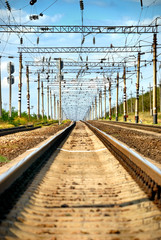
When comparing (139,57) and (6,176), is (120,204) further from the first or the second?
(139,57)

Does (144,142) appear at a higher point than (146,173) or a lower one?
lower

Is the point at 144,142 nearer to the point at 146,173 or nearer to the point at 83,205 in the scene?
the point at 146,173

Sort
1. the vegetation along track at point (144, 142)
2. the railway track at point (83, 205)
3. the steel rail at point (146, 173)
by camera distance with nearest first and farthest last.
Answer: the railway track at point (83, 205)
the steel rail at point (146, 173)
the vegetation along track at point (144, 142)

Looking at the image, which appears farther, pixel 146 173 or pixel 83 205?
pixel 146 173

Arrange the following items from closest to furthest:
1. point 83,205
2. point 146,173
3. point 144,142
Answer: point 83,205 < point 146,173 < point 144,142

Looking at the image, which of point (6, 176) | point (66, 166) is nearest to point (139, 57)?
point (66, 166)

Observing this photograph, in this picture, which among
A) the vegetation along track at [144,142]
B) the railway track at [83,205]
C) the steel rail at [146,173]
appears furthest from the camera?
the vegetation along track at [144,142]

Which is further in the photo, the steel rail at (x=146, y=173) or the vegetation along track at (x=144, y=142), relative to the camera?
the vegetation along track at (x=144, y=142)

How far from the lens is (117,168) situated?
708 centimetres

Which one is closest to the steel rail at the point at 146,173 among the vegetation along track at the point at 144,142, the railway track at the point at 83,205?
the railway track at the point at 83,205

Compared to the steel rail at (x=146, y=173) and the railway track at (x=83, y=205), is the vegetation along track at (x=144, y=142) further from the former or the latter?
the railway track at (x=83, y=205)

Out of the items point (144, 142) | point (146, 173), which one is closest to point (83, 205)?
point (146, 173)

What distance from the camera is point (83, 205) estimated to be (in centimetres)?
408

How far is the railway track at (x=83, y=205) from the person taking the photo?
3.16m
